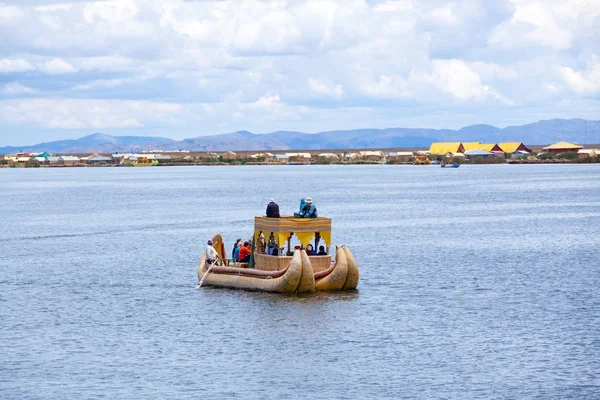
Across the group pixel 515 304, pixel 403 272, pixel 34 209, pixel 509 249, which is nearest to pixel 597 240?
pixel 509 249

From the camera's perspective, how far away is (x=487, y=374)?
28594 millimetres

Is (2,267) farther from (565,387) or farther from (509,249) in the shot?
(565,387)

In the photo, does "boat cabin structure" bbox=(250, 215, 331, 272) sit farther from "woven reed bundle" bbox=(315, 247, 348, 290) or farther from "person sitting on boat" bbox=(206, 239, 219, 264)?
"person sitting on boat" bbox=(206, 239, 219, 264)

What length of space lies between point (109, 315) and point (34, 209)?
68.8 m

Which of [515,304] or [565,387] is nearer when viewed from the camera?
[565,387]

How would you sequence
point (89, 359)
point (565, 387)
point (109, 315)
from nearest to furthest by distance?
point (565, 387)
point (89, 359)
point (109, 315)

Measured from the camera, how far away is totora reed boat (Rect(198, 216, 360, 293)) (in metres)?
38.9

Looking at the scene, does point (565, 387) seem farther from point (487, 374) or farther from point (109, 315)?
point (109, 315)

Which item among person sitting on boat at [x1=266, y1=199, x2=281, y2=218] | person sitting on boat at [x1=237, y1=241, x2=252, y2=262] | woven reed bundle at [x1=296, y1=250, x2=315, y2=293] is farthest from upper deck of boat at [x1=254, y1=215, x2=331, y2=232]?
person sitting on boat at [x1=237, y1=241, x2=252, y2=262]

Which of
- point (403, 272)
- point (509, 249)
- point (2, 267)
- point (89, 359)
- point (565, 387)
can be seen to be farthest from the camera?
point (509, 249)

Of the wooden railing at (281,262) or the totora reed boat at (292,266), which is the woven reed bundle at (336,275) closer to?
the totora reed boat at (292,266)

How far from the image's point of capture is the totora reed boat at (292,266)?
38.9 meters

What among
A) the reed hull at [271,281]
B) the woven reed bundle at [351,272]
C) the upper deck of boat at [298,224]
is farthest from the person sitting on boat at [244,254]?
the woven reed bundle at [351,272]

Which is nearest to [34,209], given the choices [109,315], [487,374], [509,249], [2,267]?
[2,267]
